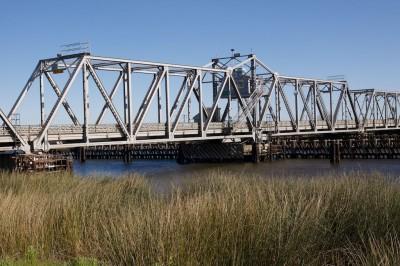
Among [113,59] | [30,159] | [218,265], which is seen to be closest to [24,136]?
[30,159]

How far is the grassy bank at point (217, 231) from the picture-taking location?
356 inches

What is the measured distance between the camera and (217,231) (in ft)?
30.5

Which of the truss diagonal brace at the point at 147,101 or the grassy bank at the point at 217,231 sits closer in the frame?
the grassy bank at the point at 217,231

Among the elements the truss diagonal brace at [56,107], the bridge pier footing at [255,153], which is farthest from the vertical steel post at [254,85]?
the truss diagonal brace at [56,107]

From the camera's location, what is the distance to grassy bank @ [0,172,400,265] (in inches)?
356

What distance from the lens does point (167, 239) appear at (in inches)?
363

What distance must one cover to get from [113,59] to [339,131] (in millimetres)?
62519

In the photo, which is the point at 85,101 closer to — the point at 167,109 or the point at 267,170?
the point at 167,109

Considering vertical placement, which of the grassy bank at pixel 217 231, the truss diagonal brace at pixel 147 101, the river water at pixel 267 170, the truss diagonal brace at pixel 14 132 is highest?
the truss diagonal brace at pixel 147 101

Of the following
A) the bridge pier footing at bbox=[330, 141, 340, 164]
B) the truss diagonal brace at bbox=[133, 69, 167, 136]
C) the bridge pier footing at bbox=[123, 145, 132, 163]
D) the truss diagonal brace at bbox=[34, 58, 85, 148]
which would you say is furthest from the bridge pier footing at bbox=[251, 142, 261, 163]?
the truss diagonal brace at bbox=[34, 58, 85, 148]

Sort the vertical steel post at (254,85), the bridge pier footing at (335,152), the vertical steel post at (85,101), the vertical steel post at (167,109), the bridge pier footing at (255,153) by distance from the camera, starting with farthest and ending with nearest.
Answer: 1. the vertical steel post at (254,85)
2. the bridge pier footing at (255,153)
3. the bridge pier footing at (335,152)
4. the vertical steel post at (167,109)
5. the vertical steel post at (85,101)

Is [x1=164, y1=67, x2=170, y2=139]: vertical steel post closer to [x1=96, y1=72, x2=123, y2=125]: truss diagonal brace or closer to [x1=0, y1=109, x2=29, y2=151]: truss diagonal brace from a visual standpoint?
[x1=96, y1=72, x2=123, y2=125]: truss diagonal brace

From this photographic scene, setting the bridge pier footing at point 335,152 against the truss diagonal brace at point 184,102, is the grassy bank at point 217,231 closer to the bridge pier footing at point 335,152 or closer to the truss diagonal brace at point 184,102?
the truss diagonal brace at point 184,102

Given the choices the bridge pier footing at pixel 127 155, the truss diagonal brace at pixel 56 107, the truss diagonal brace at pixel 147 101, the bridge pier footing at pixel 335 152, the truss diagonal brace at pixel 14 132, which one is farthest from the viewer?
the bridge pier footing at pixel 127 155
